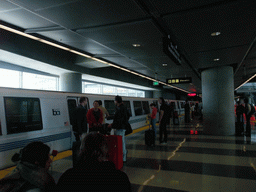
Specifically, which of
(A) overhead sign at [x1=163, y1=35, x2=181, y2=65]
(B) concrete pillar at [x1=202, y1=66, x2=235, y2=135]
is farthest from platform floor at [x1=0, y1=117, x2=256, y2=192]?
(A) overhead sign at [x1=163, y1=35, x2=181, y2=65]

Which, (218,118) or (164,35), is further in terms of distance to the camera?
(218,118)

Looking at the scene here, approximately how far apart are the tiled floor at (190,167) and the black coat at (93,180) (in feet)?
8.28

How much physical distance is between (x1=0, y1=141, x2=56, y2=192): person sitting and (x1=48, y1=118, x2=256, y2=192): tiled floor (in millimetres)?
2448

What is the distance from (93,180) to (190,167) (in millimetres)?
4027

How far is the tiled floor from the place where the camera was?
3736 millimetres

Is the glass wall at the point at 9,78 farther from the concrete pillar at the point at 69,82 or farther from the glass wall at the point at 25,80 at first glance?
the concrete pillar at the point at 69,82

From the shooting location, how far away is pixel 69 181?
133cm

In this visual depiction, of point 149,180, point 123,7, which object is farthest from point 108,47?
point 149,180

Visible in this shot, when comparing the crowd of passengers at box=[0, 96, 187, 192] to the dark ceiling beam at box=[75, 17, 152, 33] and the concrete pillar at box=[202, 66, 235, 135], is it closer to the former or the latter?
the dark ceiling beam at box=[75, 17, 152, 33]

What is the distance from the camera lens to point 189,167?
4.78 metres

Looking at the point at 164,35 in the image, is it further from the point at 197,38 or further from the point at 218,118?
the point at 218,118

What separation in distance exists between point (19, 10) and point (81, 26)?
4.54 ft

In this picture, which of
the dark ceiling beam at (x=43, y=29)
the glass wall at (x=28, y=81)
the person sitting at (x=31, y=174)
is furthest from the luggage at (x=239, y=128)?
the glass wall at (x=28, y=81)

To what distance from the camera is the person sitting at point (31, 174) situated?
4.63ft
